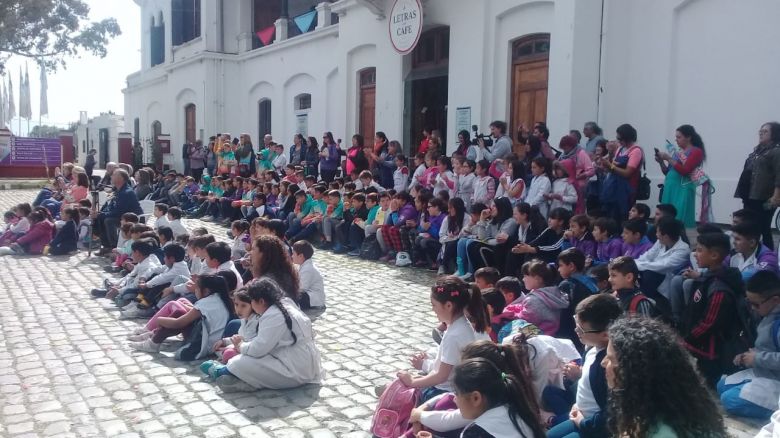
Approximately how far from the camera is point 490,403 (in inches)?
127

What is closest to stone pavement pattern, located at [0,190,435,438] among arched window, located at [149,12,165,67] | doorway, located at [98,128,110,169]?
arched window, located at [149,12,165,67]

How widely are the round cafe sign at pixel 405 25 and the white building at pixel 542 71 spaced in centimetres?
63

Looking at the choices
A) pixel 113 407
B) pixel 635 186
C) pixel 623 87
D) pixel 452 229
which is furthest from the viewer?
pixel 623 87

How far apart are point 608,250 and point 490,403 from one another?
4726 millimetres

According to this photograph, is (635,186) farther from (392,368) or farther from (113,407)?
(113,407)

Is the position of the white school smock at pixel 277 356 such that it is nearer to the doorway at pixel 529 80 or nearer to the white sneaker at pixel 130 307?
the white sneaker at pixel 130 307

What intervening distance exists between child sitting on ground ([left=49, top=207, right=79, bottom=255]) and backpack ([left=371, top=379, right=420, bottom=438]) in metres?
9.41

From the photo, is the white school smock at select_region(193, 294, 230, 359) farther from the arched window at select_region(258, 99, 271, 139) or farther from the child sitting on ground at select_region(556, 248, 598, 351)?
the arched window at select_region(258, 99, 271, 139)

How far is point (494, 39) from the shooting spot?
12469 mm

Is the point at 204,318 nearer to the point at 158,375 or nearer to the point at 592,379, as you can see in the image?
the point at 158,375

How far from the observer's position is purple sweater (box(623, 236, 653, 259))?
7.28 meters


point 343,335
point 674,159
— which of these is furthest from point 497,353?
point 674,159

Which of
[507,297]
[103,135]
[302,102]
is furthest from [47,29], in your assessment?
[507,297]

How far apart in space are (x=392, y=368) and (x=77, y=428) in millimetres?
2479
